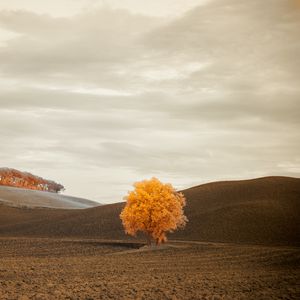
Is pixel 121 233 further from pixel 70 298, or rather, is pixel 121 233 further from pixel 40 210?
pixel 70 298

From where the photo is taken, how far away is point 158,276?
116 feet

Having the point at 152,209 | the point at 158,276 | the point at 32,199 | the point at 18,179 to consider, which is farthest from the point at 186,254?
the point at 18,179

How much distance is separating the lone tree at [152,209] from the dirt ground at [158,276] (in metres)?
6.52

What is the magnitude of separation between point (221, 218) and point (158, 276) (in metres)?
53.2

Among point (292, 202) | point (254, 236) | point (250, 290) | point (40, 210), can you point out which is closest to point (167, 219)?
point (254, 236)

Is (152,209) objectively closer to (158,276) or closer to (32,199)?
(158,276)

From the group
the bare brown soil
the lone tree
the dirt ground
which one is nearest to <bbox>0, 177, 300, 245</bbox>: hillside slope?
the bare brown soil

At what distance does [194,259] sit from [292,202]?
5162cm

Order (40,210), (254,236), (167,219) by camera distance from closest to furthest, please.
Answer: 1. (167,219)
2. (254,236)
3. (40,210)

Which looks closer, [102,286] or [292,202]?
[102,286]

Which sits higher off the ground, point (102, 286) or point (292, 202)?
point (292, 202)

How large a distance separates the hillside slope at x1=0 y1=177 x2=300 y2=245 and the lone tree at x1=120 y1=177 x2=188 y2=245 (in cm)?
1635

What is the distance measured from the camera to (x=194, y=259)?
48438 mm

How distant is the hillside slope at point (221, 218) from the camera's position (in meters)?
79.4
